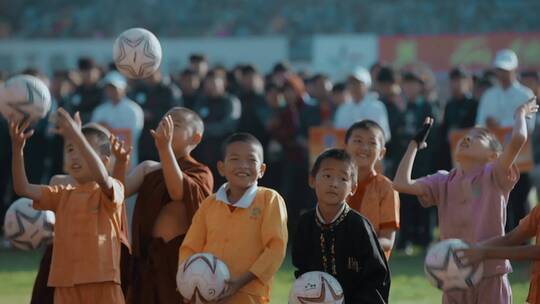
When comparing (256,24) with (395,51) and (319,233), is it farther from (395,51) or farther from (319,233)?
(319,233)

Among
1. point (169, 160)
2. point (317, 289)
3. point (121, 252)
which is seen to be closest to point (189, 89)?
point (121, 252)

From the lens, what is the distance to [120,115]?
50.2 feet

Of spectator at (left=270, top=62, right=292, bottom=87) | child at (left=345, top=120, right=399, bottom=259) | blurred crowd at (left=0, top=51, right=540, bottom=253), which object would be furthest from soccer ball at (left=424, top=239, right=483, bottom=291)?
spectator at (left=270, top=62, right=292, bottom=87)

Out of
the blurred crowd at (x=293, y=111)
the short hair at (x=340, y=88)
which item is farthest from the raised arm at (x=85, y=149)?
the short hair at (x=340, y=88)

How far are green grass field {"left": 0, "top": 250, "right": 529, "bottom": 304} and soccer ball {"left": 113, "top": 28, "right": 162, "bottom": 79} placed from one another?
286 cm

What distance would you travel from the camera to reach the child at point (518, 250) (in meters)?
6.50

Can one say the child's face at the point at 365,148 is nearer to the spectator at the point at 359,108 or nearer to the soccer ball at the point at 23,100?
the soccer ball at the point at 23,100

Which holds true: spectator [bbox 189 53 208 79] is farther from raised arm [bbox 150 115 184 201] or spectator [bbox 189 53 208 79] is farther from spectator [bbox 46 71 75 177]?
raised arm [bbox 150 115 184 201]

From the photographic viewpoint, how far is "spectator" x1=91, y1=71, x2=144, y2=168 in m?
15.1

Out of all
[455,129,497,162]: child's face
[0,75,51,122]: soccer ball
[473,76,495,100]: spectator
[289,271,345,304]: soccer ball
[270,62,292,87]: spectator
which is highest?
[270,62,292,87]: spectator

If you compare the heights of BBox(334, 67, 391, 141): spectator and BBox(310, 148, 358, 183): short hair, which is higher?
BBox(334, 67, 391, 141): spectator

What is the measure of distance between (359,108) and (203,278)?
803cm

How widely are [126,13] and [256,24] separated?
3729 millimetres

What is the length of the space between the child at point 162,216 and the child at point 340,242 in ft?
4.39
